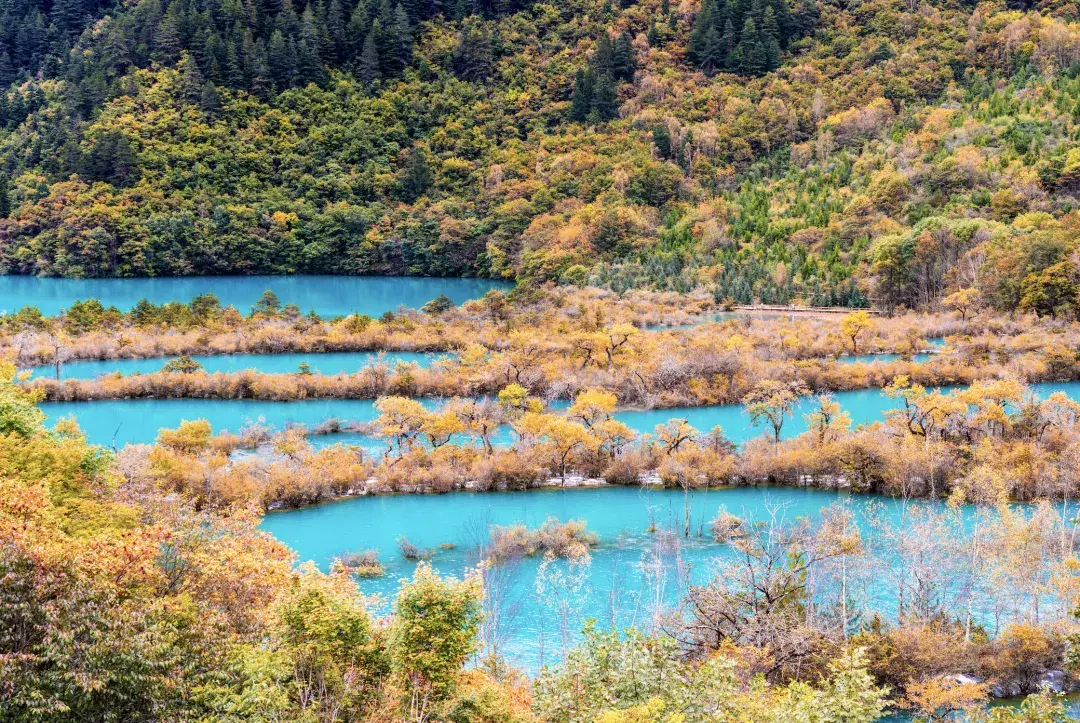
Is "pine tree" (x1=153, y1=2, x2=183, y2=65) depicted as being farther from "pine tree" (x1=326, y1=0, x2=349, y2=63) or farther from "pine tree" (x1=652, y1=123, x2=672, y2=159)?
"pine tree" (x1=652, y1=123, x2=672, y2=159)

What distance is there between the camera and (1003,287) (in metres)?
62.2

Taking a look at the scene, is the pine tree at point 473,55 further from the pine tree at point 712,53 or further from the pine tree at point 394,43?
the pine tree at point 712,53

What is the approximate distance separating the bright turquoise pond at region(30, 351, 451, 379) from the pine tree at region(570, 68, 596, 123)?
56.4 meters

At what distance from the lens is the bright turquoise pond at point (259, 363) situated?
184 feet

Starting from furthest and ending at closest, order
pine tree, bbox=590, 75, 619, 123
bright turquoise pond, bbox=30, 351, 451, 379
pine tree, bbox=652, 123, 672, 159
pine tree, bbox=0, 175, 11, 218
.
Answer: pine tree, bbox=590, 75, 619, 123 → pine tree, bbox=0, 175, 11, 218 → pine tree, bbox=652, 123, 672, 159 → bright turquoise pond, bbox=30, 351, 451, 379

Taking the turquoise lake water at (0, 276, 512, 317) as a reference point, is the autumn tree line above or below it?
above

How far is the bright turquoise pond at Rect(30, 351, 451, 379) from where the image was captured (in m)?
56.0

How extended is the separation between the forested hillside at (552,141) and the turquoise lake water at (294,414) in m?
22.4

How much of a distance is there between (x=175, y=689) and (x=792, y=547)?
55.4ft

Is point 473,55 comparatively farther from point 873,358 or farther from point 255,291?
point 873,358

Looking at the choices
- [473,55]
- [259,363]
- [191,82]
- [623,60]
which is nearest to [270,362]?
[259,363]

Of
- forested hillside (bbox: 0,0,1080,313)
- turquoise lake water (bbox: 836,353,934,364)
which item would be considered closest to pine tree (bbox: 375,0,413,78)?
forested hillside (bbox: 0,0,1080,313)

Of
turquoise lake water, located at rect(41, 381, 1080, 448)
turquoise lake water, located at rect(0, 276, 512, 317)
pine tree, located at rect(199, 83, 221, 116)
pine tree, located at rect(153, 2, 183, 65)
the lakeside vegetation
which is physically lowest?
turquoise lake water, located at rect(0, 276, 512, 317)

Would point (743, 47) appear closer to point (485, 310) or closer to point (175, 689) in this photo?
point (485, 310)
